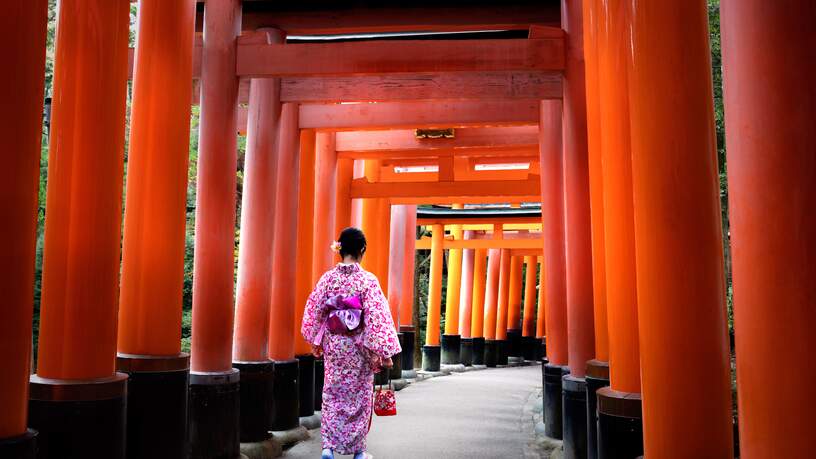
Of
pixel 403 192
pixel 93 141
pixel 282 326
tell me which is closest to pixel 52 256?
pixel 93 141

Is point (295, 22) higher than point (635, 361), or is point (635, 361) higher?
point (295, 22)

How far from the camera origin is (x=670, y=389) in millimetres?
3477

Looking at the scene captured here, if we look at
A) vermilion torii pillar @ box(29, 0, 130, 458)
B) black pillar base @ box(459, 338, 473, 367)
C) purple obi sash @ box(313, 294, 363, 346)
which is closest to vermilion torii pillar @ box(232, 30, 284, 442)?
purple obi sash @ box(313, 294, 363, 346)

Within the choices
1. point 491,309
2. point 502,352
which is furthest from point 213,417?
point 502,352

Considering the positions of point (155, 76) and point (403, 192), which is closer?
point (155, 76)

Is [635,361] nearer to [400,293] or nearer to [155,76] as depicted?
[155,76]

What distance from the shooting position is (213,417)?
658 centimetres

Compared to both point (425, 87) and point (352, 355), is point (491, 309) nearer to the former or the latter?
point (425, 87)

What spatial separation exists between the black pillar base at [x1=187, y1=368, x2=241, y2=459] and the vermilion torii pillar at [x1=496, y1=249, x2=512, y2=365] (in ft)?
66.5

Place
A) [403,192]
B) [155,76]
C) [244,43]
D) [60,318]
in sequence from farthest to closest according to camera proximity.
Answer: [403,192] → [244,43] → [155,76] → [60,318]

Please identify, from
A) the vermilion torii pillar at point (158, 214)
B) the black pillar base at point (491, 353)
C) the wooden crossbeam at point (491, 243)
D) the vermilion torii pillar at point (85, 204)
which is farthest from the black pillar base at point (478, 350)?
the vermilion torii pillar at point (85, 204)

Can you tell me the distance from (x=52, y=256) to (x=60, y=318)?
1.20 feet

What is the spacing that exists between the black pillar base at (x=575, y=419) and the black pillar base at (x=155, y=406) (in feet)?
10.4

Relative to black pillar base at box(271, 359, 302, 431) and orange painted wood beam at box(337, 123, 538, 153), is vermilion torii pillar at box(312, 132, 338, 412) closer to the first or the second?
orange painted wood beam at box(337, 123, 538, 153)
